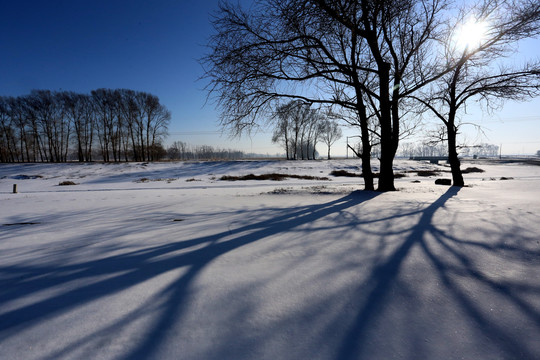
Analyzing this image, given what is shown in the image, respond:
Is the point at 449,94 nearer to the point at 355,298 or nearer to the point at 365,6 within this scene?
the point at 365,6

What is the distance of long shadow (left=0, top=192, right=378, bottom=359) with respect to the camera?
1.61 meters

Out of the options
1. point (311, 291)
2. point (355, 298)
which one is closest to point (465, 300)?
point (355, 298)

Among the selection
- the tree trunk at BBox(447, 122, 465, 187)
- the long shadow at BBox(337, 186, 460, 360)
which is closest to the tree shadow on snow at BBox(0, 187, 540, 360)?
the long shadow at BBox(337, 186, 460, 360)

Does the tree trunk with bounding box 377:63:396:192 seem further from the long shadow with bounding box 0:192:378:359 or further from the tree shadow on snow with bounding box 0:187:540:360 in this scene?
the long shadow with bounding box 0:192:378:359

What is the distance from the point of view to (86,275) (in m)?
2.31

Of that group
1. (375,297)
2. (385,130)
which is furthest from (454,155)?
(375,297)

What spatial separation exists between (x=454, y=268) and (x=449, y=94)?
1251 centimetres

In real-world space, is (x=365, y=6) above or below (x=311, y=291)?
above

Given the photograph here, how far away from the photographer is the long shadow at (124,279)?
161cm

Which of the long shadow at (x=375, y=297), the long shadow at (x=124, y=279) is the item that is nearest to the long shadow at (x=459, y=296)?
the long shadow at (x=375, y=297)

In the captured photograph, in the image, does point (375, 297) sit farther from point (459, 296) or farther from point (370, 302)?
point (459, 296)

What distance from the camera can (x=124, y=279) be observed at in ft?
7.30

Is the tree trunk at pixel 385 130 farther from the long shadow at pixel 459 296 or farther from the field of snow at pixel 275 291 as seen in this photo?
the long shadow at pixel 459 296

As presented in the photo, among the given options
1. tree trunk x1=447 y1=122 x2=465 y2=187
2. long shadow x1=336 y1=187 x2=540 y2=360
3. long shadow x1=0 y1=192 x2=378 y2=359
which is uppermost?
tree trunk x1=447 y1=122 x2=465 y2=187
